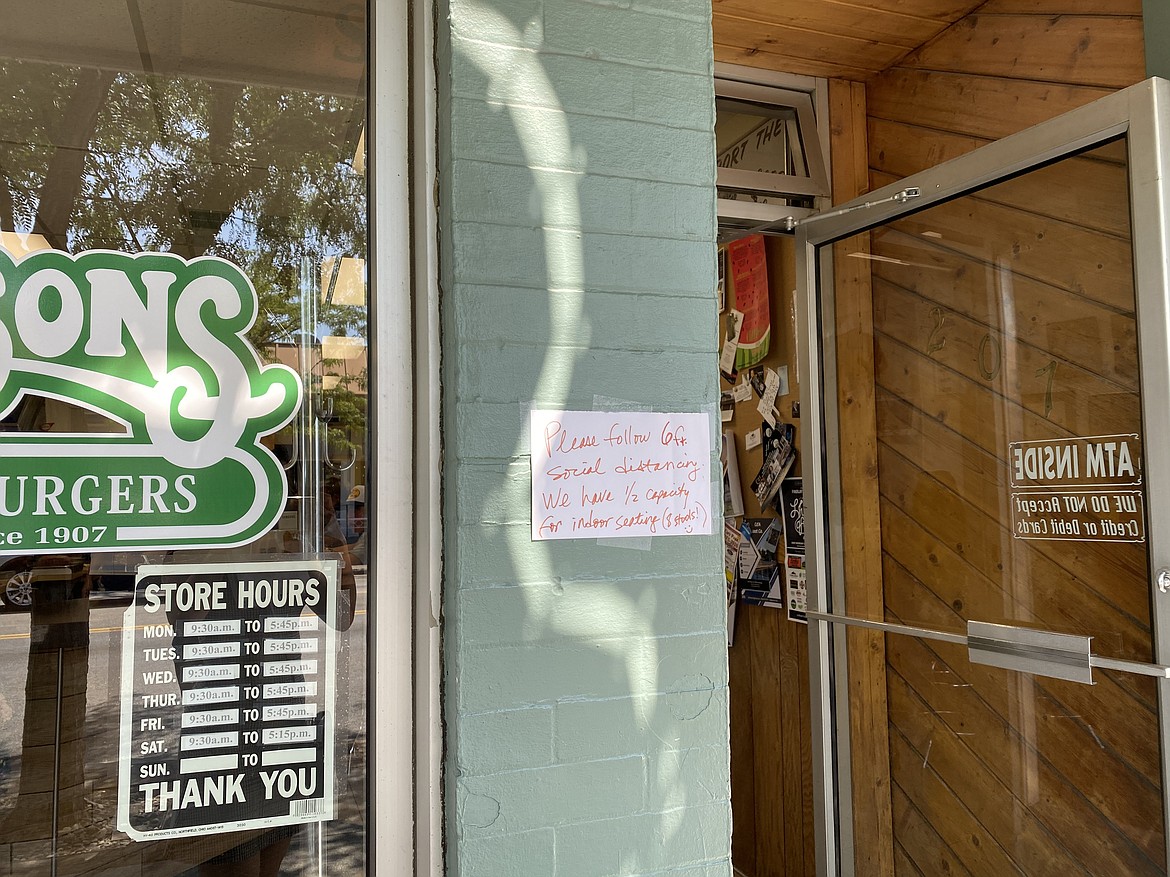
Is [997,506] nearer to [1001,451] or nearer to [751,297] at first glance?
[1001,451]

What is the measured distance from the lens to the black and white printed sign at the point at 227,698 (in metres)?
1.29

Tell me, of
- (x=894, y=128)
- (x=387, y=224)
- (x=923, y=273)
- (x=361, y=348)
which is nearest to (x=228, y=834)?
(x=361, y=348)

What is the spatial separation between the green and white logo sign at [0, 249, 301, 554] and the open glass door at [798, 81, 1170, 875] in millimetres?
1652

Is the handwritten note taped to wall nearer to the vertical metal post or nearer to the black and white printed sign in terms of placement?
the vertical metal post

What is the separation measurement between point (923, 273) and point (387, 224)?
1563mm

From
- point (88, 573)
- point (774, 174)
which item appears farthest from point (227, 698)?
point (774, 174)

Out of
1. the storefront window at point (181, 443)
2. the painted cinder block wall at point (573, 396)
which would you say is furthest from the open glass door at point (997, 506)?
the storefront window at point (181, 443)

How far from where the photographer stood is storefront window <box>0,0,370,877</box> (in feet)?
4.12

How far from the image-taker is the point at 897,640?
2.59 metres

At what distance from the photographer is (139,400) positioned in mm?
1298

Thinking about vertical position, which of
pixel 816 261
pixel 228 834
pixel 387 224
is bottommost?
pixel 228 834

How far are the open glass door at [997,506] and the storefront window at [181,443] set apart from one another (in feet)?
5.06

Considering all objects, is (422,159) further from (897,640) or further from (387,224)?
(897,640)

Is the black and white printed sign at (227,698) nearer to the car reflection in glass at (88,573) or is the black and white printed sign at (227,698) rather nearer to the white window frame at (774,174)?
the car reflection in glass at (88,573)
